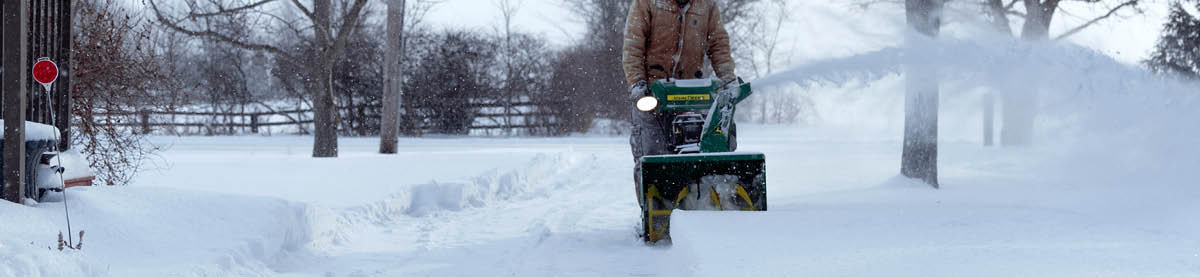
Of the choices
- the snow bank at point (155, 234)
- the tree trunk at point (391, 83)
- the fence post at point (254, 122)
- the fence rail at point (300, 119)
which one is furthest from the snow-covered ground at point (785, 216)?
the fence post at point (254, 122)

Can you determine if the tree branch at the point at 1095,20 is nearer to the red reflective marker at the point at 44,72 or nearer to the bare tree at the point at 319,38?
the bare tree at the point at 319,38

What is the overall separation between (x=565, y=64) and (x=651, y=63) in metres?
23.4

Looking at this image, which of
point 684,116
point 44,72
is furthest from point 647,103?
point 44,72

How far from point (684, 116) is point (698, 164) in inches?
13.6

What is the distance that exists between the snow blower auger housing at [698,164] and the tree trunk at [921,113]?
419 cm

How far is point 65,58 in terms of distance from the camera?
5.02 m

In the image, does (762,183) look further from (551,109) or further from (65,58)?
(551,109)

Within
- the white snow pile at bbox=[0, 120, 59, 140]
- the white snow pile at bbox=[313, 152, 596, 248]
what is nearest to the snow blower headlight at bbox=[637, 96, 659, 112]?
the white snow pile at bbox=[313, 152, 596, 248]

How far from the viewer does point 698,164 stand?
16.5ft

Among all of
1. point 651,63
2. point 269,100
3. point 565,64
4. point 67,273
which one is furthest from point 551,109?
point 67,273

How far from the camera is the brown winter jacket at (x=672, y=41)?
5.67 m

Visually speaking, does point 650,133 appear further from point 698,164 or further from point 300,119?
point 300,119

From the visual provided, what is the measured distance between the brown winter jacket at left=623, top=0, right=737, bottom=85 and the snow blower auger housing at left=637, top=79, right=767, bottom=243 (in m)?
0.46

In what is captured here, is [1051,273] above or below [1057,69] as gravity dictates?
below
